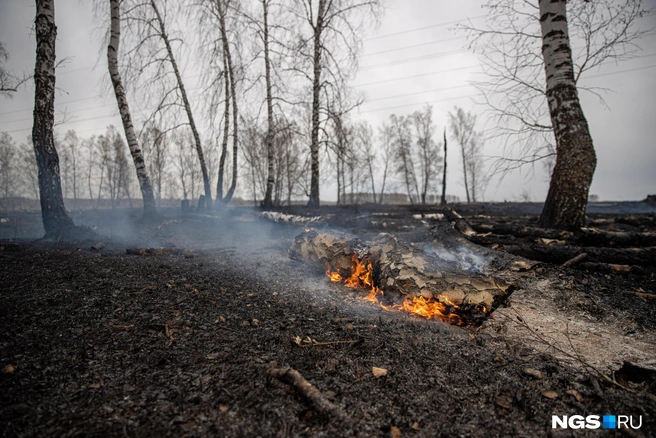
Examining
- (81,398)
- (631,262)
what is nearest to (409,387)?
(81,398)

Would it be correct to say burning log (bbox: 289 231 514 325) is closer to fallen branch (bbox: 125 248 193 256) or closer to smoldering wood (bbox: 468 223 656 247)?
smoldering wood (bbox: 468 223 656 247)

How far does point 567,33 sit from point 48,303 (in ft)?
28.9

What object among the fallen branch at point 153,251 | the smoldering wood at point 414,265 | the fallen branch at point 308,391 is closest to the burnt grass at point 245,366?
the fallen branch at point 308,391

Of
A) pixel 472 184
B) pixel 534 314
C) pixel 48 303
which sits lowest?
pixel 534 314

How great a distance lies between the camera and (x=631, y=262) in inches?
154

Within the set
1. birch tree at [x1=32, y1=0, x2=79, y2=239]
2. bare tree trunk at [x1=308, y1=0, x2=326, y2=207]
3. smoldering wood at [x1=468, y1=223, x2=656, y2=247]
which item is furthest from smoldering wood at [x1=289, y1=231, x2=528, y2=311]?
bare tree trunk at [x1=308, y1=0, x2=326, y2=207]

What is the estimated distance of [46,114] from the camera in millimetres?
5781

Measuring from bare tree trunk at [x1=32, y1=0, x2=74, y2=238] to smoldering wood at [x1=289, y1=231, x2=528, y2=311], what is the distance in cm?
536

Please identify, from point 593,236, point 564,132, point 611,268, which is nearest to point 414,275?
point 611,268

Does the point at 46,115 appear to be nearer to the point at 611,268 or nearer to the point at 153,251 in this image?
the point at 153,251

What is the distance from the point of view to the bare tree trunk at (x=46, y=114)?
573cm

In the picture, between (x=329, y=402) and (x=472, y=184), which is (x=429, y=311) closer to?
(x=329, y=402)

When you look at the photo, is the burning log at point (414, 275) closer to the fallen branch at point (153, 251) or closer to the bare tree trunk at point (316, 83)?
the fallen branch at point (153, 251)

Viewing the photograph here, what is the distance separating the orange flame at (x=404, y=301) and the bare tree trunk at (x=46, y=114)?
242 inches
